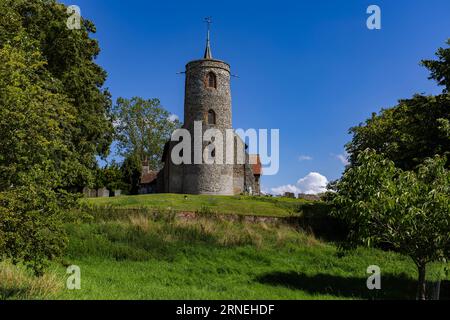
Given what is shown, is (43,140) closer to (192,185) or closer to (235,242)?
(235,242)

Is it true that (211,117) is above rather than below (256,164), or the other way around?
above

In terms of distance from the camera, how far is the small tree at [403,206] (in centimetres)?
1422

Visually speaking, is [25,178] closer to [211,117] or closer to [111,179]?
[211,117]

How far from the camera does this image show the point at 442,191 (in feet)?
47.8

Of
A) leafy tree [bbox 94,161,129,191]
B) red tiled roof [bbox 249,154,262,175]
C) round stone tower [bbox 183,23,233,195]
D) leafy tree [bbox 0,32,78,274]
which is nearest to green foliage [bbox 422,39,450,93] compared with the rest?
leafy tree [bbox 0,32,78,274]

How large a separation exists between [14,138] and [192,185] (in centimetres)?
3616

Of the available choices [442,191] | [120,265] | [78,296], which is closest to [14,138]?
[78,296]

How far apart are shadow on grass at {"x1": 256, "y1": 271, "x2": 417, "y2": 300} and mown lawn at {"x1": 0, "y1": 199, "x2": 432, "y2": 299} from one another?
0.04 metres

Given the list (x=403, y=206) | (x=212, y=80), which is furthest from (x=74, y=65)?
(x=403, y=206)

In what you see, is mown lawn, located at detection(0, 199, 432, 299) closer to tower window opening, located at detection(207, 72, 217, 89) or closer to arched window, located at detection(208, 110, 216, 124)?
arched window, located at detection(208, 110, 216, 124)

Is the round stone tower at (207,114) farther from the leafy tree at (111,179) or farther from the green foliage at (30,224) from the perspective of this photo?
the green foliage at (30,224)

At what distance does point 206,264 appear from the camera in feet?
63.7

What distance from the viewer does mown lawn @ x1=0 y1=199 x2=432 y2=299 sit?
13516 millimetres

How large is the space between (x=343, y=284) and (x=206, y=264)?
5479 mm
